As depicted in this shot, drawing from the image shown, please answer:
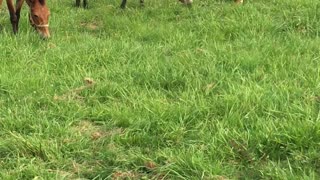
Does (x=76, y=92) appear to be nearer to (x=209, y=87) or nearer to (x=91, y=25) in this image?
(x=209, y=87)

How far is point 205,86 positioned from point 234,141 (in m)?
1.15

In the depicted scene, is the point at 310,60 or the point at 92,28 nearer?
the point at 310,60

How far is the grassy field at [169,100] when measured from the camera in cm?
305

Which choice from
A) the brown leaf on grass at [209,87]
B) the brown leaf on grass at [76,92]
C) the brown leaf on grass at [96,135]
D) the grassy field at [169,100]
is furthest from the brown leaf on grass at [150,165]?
the brown leaf on grass at [76,92]

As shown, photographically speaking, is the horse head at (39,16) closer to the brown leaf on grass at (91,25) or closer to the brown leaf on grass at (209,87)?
the brown leaf on grass at (91,25)

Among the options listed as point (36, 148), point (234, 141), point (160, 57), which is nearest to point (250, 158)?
point (234, 141)

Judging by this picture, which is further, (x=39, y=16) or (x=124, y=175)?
(x=39, y=16)

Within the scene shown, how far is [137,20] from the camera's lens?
729 cm

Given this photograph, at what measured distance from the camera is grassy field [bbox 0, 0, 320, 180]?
120 inches

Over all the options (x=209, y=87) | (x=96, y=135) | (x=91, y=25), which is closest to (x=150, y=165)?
(x=96, y=135)

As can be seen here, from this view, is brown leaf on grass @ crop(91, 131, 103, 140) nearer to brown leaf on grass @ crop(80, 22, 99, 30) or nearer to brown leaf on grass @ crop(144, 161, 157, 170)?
brown leaf on grass @ crop(144, 161, 157, 170)

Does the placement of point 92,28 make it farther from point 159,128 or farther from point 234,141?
point 234,141

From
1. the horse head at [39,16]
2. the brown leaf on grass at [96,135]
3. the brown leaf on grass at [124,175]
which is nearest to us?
the brown leaf on grass at [124,175]

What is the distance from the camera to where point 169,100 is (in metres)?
4.08
